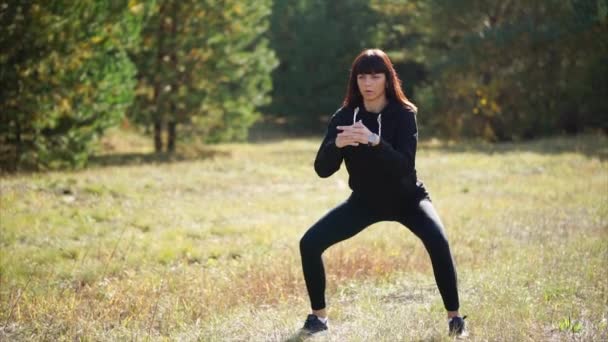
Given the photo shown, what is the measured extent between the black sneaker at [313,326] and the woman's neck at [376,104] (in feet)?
5.78

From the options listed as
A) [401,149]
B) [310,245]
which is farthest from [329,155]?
[310,245]

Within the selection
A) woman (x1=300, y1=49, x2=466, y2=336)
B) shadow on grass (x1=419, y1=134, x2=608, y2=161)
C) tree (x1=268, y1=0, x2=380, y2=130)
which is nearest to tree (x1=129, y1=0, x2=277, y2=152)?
shadow on grass (x1=419, y1=134, x2=608, y2=161)

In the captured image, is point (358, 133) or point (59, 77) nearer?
point (358, 133)

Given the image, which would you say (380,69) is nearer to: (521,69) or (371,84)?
(371,84)

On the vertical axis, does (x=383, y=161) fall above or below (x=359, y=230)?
above

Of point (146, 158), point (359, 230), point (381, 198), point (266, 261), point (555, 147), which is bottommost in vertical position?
point (146, 158)

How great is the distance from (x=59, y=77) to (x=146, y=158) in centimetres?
541

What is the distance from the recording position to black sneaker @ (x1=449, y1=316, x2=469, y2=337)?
509 centimetres

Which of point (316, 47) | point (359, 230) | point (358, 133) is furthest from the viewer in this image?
point (316, 47)

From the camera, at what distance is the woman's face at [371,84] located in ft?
16.9

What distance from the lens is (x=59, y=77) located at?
15.6 meters

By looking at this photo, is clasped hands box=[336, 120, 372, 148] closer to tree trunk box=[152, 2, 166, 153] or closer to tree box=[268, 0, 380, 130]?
tree trunk box=[152, 2, 166, 153]

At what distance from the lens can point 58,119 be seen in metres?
16.3

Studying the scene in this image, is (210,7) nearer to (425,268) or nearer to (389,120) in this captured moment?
(425,268)
